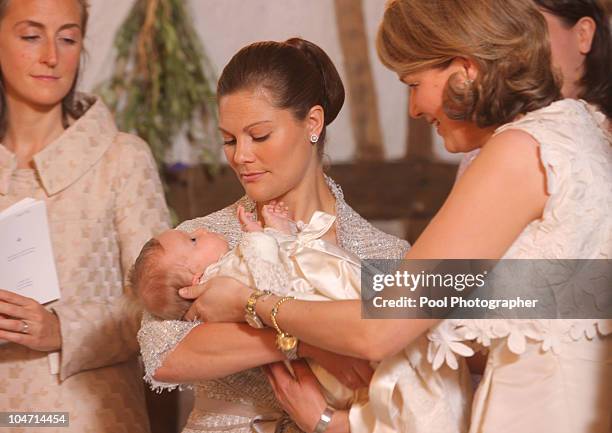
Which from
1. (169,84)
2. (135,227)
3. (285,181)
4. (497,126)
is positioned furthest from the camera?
(169,84)

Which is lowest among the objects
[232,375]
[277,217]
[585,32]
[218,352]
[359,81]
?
[232,375]

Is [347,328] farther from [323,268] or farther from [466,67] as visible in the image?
[466,67]

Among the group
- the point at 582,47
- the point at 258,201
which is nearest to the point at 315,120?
the point at 258,201

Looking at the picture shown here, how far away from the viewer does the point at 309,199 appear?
2.23 metres

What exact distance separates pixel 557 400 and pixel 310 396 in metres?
0.50

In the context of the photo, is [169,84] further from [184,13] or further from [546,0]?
[546,0]

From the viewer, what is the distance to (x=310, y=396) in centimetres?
186

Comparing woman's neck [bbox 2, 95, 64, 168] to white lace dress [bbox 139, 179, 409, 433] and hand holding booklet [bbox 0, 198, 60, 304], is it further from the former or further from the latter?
white lace dress [bbox 139, 179, 409, 433]

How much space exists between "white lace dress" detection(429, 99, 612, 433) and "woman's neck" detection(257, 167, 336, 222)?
0.61m

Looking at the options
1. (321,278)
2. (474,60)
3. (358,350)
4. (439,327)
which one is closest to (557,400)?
(439,327)

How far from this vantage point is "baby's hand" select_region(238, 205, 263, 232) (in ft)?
6.77

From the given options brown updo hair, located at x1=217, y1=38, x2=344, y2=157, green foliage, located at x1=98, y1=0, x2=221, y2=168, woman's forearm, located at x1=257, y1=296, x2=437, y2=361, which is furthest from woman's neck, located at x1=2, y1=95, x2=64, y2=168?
green foliage, located at x1=98, y1=0, x2=221, y2=168

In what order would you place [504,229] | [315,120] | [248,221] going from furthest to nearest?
[315,120], [248,221], [504,229]

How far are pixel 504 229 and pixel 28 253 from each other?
4.29 ft
